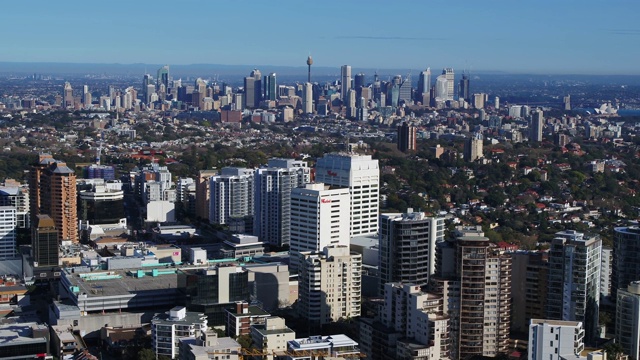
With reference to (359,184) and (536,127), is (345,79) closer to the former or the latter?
(536,127)

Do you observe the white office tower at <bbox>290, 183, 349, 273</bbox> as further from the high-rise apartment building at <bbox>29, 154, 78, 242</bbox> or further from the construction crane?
the high-rise apartment building at <bbox>29, 154, 78, 242</bbox>

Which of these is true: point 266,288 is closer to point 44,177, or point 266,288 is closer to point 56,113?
point 44,177

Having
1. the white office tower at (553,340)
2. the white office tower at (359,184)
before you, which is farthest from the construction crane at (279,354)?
the white office tower at (359,184)

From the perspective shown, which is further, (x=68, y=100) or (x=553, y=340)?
(x=68, y=100)

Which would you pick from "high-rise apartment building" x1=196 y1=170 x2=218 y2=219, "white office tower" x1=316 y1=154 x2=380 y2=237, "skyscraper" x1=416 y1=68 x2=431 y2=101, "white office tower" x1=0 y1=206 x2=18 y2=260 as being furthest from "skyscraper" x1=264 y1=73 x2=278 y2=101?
"white office tower" x1=316 y1=154 x2=380 y2=237

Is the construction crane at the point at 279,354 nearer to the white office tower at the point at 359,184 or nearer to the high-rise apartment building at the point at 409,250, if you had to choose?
the high-rise apartment building at the point at 409,250

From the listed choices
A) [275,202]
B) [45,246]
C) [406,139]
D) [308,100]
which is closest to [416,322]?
[45,246]
